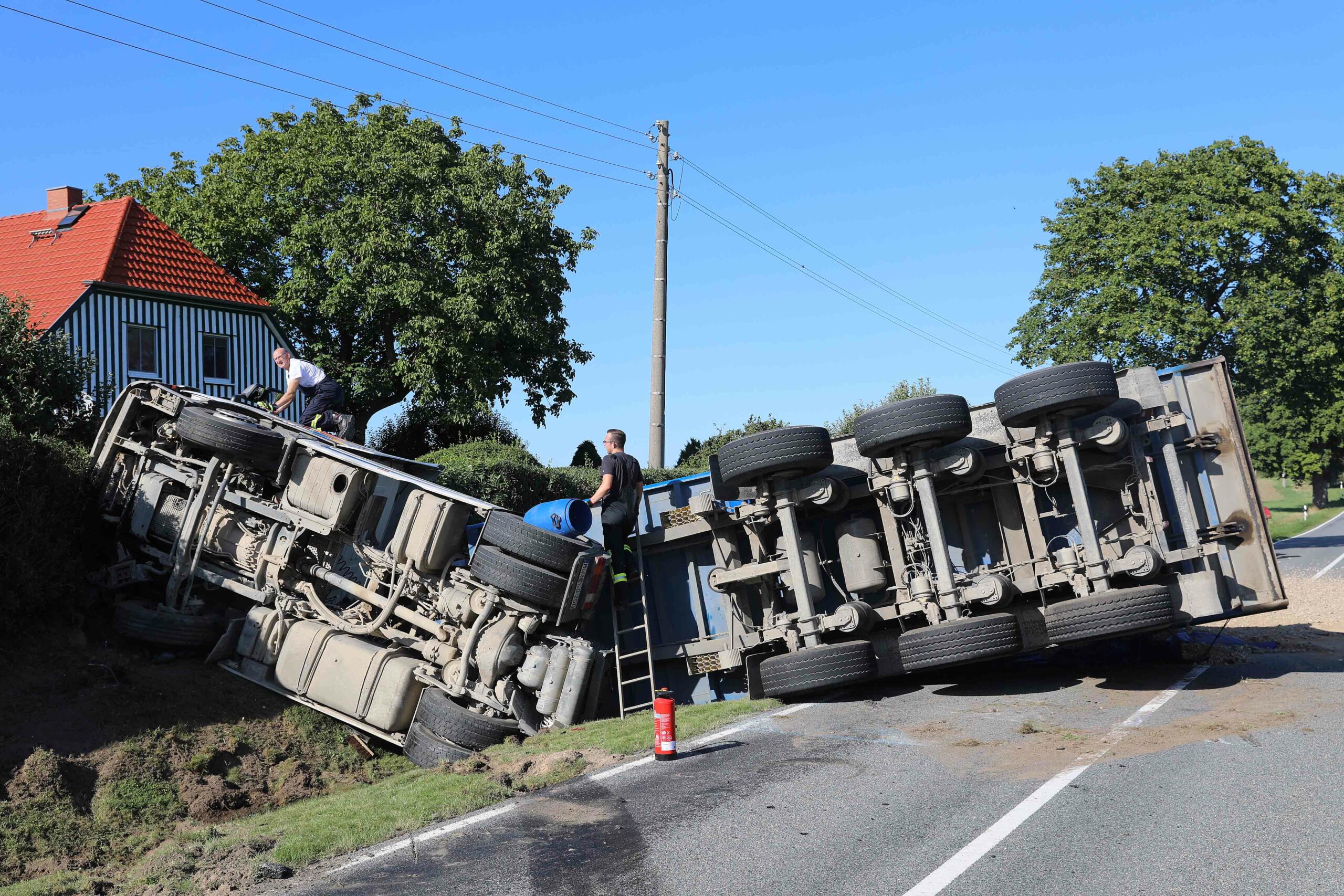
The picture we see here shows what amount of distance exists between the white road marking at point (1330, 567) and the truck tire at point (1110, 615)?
52.6ft

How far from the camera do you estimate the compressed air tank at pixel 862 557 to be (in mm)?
9547

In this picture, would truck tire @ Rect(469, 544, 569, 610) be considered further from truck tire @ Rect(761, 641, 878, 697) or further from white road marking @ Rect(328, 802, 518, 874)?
white road marking @ Rect(328, 802, 518, 874)

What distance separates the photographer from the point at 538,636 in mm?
9391

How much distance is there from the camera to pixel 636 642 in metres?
10.5

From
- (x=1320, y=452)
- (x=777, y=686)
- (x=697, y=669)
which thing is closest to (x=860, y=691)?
(x=777, y=686)

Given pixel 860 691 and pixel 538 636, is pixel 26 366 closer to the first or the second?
pixel 538 636

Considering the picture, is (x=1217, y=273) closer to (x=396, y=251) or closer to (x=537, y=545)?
(x=396, y=251)

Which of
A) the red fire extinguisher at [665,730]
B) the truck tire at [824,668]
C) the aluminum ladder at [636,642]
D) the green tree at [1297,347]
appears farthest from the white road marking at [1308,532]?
the red fire extinguisher at [665,730]

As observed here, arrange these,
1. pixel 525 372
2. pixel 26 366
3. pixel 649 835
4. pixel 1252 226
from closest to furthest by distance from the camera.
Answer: pixel 649 835 → pixel 26 366 → pixel 1252 226 → pixel 525 372

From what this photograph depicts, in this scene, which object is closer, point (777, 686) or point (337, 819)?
point (337, 819)

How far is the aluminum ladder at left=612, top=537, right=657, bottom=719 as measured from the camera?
394 inches

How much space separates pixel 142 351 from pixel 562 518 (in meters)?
20.1

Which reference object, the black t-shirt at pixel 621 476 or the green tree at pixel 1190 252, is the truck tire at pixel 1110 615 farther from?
the green tree at pixel 1190 252

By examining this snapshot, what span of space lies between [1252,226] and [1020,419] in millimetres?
25842
